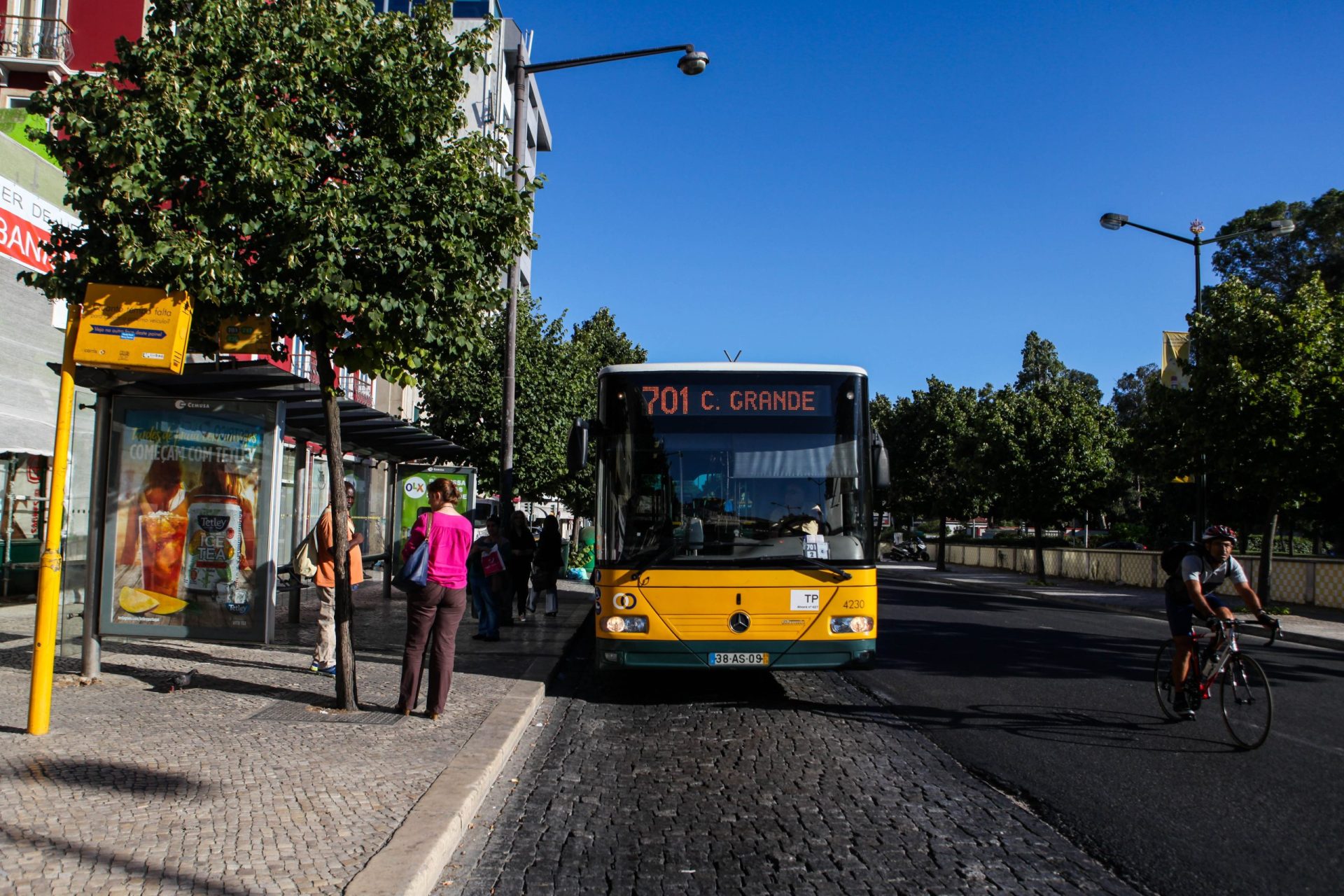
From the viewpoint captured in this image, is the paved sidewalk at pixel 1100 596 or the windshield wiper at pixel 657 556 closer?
the windshield wiper at pixel 657 556

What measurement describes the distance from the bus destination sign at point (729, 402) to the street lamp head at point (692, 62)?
6616mm

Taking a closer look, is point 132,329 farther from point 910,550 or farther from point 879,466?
point 910,550

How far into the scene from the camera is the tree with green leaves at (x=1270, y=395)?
→ 2086 cm

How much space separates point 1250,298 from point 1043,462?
503 inches

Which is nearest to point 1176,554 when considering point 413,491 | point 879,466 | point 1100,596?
point 879,466

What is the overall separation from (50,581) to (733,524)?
481 cm

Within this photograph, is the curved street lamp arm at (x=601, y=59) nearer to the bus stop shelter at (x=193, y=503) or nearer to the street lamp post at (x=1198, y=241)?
A: the bus stop shelter at (x=193, y=503)

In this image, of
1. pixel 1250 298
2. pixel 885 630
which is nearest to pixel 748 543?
pixel 885 630

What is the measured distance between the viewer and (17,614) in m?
13.8

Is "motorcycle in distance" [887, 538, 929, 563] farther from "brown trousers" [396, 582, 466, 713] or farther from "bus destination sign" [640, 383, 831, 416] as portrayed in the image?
"brown trousers" [396, 582, 466, 713]

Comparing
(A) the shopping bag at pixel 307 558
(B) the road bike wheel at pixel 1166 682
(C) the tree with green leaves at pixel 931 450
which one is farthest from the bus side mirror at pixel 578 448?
(C) the tree with green leaves at pixel 931 450

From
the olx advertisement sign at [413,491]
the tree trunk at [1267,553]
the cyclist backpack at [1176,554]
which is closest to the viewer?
the cyclist backpack at [1176,554]

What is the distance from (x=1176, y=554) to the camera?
8328 millimetres

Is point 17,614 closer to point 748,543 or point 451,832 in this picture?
point 748,543
